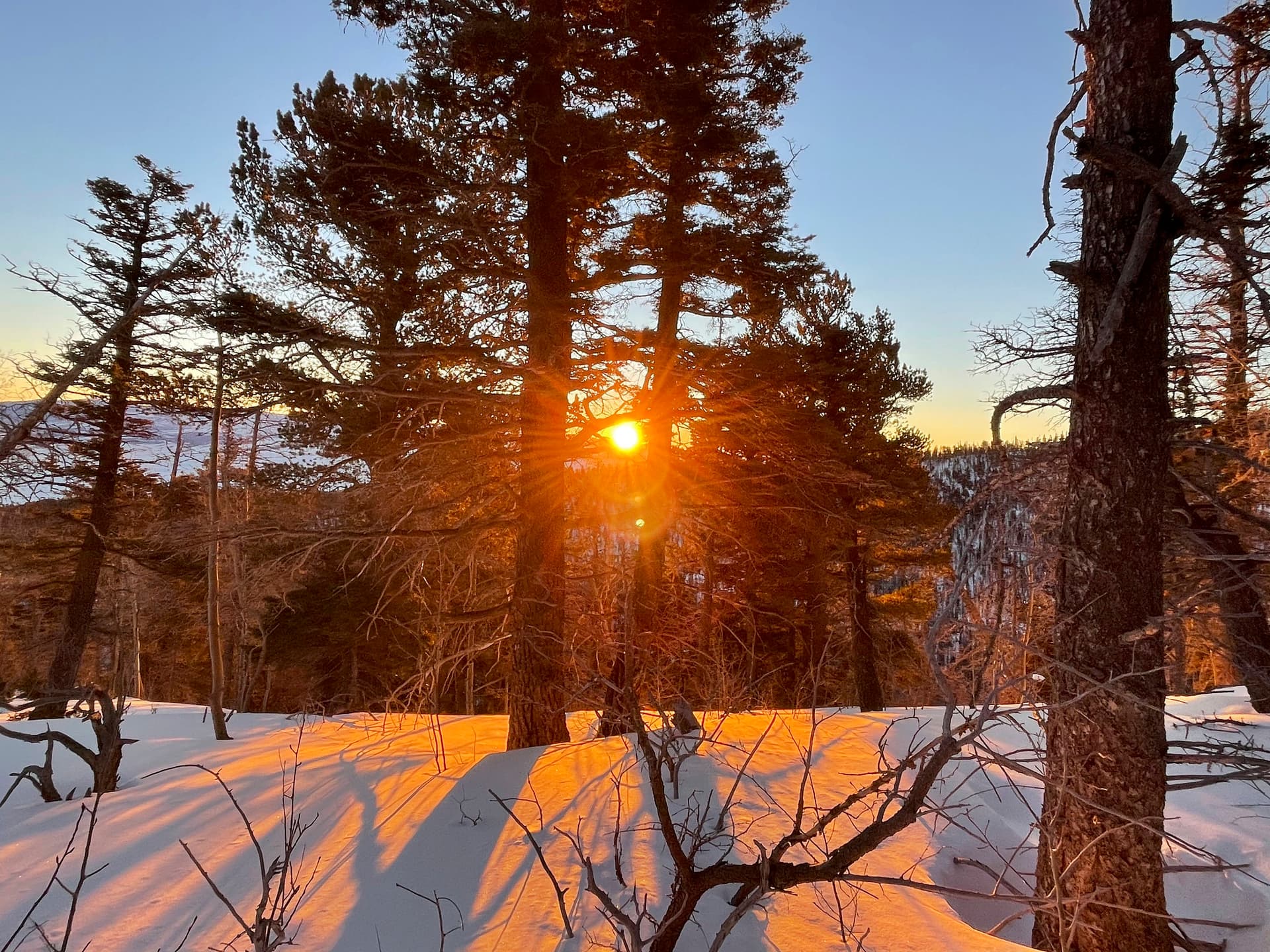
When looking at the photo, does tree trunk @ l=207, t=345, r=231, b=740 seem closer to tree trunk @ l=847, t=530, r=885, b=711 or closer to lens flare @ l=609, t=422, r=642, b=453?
lens flare @ l=609, t=422, r=642, b=453

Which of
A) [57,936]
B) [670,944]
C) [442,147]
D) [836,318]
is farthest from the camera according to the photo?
[836,318]

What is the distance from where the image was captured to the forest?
10.9 ft

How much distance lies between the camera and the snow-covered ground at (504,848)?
10.9 ft

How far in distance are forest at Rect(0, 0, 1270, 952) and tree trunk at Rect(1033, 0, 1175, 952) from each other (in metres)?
0.02

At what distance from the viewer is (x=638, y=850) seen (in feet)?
13.1

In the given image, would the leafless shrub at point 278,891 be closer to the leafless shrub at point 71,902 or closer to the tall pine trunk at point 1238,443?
the leafless shrub at point 71,902

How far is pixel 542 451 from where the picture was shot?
6562 millimetres

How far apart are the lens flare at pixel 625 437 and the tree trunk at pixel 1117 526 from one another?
3.95 meters

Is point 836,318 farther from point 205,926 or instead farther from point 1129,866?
point 205,926

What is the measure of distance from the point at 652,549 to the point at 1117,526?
4863mm

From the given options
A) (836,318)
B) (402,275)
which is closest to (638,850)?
(402,275)

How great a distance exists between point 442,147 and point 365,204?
88cm

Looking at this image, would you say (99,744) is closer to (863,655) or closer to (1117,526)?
(1117,526)

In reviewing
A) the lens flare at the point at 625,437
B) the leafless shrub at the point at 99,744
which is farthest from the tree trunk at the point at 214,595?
the lens flare at the point at 625,437
